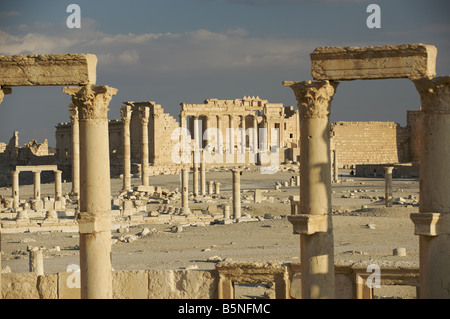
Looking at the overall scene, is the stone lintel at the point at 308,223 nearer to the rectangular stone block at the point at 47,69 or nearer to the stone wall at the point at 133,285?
the stone wall at the point at 133,285

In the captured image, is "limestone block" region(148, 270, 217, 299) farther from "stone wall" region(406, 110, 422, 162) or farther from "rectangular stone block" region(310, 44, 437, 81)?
"stone wall" region(406, 110, 422, 162)

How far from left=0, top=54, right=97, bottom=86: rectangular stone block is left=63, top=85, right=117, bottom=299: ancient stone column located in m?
0.29

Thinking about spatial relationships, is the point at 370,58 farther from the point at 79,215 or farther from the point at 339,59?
the point at 79,215

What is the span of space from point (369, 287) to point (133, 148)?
57220 millimetres

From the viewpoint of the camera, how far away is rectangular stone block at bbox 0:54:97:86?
13508 millimetres

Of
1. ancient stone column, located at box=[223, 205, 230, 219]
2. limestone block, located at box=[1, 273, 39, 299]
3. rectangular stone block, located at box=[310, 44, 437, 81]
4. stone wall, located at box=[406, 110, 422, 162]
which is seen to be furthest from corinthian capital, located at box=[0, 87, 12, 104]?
stone wall, located at box=[406, 110, 422, 162]

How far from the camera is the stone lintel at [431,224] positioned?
1247 cm

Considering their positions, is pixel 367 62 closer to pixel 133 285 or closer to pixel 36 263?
pixel 133 285

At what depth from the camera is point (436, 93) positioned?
1254 cm

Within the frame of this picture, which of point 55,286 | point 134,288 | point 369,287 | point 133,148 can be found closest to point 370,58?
point 369,287

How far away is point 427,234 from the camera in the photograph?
12516 millimetres

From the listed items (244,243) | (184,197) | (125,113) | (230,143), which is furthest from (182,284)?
(230,143)

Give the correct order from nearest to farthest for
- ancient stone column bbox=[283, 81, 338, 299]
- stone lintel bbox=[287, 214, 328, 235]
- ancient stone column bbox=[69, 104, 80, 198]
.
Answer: stone lintel bbox=[287, 214, 328, 235] → ancient stone column bbox=[283, 81, 338, 299] → ancient stone column bbox=[69, 104, 80, 198]

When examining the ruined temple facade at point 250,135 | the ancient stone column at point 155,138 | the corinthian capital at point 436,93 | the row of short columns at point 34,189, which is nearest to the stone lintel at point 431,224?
the corinthian capital at point 436,93
